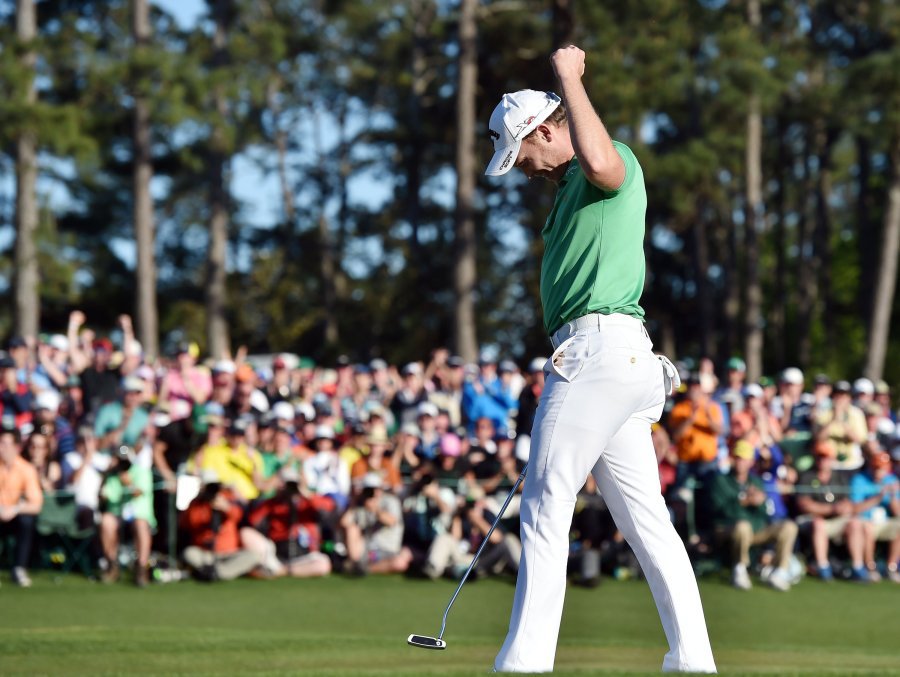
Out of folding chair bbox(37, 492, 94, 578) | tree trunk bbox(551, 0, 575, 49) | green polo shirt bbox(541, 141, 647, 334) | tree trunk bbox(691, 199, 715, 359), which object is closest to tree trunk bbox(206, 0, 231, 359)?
tree trunk bbox(551, 0, 575, 49)

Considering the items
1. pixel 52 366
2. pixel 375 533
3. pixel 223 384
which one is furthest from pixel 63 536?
pixel 375 533

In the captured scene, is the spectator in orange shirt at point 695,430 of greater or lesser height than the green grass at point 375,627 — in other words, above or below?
above

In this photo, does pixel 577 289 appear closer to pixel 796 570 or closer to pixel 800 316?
pixel 796 570

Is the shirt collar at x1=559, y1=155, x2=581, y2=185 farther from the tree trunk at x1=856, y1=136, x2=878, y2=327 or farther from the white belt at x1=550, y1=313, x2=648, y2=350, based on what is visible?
the tree trunk at x1=856, y1=136, x2=878, y2=327

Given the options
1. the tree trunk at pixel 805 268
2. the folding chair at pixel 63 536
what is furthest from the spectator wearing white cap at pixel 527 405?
the tree trunk at pixel 805 268

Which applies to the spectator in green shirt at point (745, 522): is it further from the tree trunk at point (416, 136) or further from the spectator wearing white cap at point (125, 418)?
the tree trunk at point (416, 136)

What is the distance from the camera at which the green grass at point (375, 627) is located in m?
8.51

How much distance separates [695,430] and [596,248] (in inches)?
402

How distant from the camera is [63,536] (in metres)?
14.1

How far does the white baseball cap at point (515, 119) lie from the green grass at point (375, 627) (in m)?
2.86

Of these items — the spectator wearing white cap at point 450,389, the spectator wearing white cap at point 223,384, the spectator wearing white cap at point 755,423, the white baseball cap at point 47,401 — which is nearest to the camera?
the white baseball cap at point 47,401

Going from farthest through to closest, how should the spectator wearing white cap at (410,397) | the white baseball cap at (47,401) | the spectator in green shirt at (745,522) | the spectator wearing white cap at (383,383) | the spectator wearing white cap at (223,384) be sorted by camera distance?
the spectator wearing white cap at (383,383), the spectator wearing white cap at (410,397), the spectator wearing white cap at (223,384), the white baseball cap at (47,401), the spectator in green shirt at (745,522)

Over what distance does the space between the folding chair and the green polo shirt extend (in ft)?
31.6

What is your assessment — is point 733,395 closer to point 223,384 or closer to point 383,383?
point 383,383
